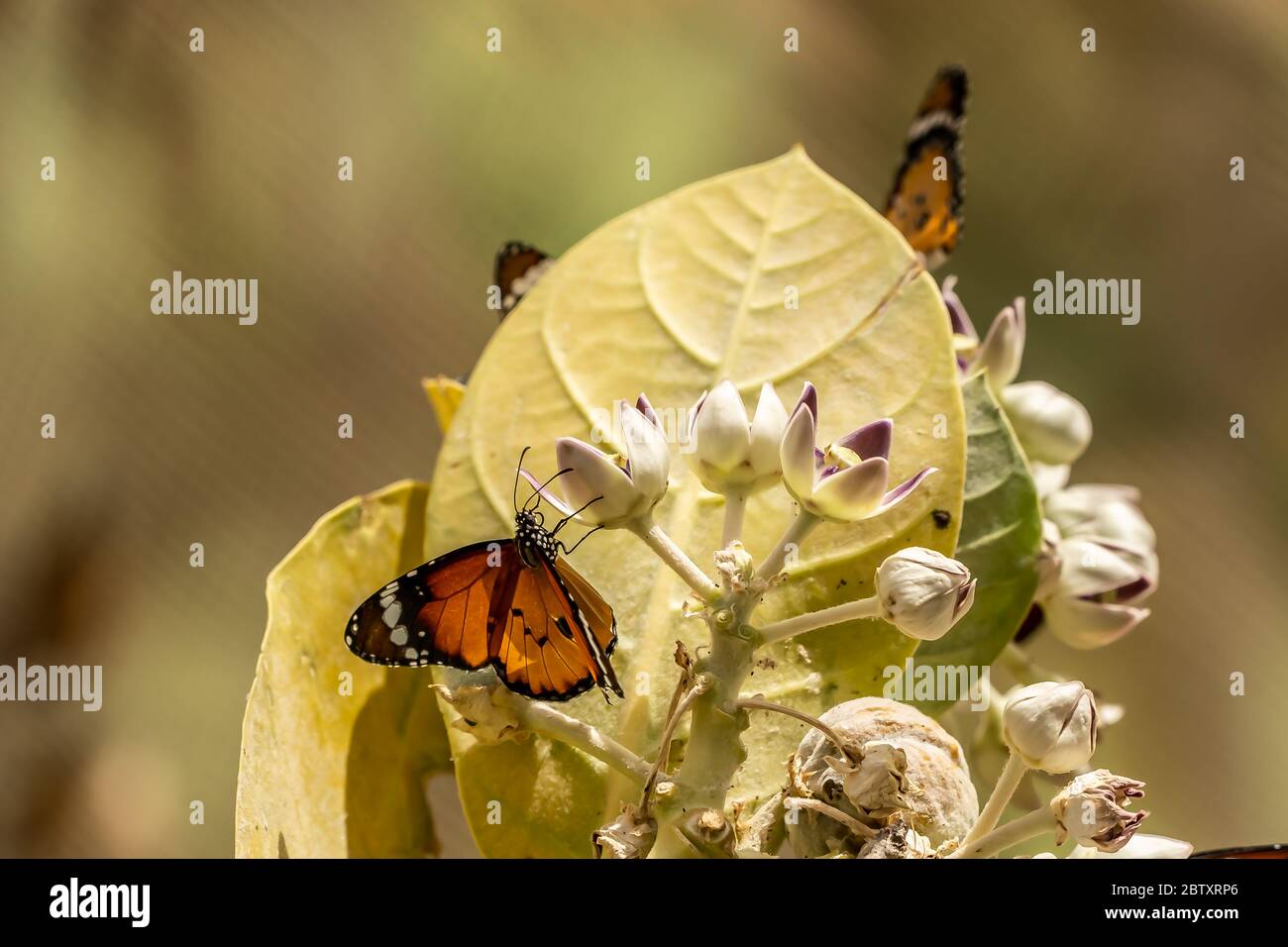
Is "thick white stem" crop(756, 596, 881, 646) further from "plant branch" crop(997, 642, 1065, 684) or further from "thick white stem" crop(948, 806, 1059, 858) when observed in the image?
"plant branch" crop(997, 642, 1065, 684)

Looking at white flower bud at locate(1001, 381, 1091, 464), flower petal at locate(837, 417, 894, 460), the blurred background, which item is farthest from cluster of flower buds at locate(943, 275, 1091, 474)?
the blurred background

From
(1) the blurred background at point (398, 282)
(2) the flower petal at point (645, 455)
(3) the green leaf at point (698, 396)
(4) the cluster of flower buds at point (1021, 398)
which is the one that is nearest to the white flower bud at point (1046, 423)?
(4) the cluster of flower buds at point (1021, 398)

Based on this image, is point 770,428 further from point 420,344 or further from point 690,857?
point 420,344

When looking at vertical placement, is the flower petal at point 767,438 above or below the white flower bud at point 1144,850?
above

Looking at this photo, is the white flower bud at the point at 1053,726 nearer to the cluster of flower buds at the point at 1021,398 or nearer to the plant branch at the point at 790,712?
the plant branch at the point at 790,712

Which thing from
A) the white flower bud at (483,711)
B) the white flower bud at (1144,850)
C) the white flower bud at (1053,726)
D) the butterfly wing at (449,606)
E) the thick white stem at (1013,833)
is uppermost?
the butterfly wing at (449,606)

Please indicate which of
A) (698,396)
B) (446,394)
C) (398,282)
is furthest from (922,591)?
(398,282)

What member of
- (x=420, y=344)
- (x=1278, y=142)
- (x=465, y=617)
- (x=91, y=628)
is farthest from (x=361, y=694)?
(x=1278, y=142)
